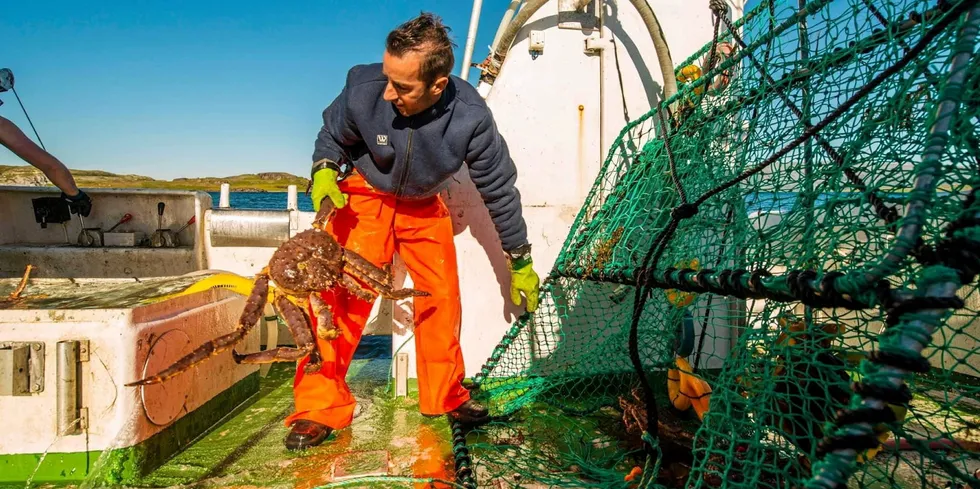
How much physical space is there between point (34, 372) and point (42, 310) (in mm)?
262

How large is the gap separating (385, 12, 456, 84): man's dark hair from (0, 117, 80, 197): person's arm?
13.2ft

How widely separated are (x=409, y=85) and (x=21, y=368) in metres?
2.05

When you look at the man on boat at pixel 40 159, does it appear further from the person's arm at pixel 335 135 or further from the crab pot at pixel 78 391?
the person's arm at pixel 335 135

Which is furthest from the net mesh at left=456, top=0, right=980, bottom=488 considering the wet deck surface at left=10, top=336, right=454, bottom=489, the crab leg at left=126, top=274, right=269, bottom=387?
the crab leg at left=126, top=274, right=269, bottom=387

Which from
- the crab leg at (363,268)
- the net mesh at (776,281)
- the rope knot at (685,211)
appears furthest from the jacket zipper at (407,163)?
the rope knot at (685,211)

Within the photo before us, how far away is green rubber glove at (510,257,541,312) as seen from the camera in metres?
3.12

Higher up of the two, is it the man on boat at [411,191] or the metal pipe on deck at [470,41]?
the metal pipe on deck at [470,41]

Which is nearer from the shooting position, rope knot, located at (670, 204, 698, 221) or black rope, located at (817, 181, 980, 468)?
black rope, located at (817, 181, 980, 468)

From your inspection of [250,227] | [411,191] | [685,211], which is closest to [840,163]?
[685,211]

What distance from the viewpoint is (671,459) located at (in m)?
2.17

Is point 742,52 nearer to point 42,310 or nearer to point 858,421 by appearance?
point 858,421

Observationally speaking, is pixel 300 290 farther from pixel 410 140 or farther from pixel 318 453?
pixel 410 140

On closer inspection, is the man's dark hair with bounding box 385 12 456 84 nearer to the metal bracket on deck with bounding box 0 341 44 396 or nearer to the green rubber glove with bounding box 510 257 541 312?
the green rubber glove with bounding box 510 257 541 312

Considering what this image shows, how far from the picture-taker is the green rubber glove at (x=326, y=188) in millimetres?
2650
